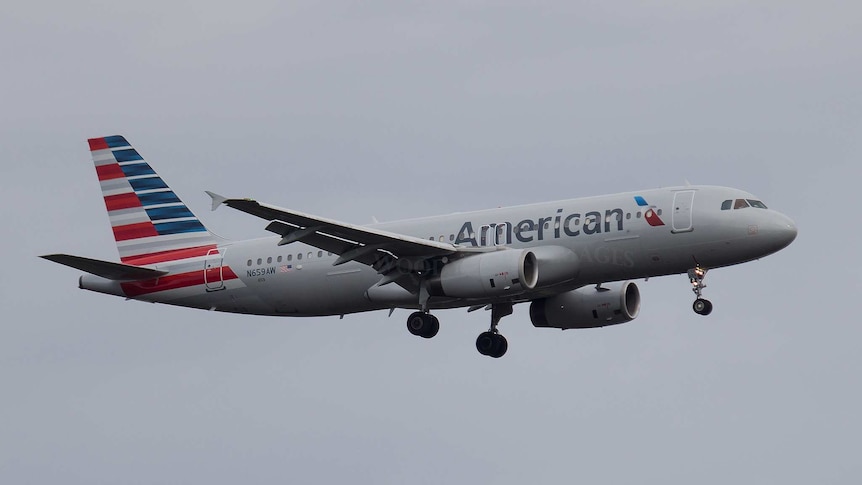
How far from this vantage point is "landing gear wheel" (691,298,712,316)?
53.6 meters

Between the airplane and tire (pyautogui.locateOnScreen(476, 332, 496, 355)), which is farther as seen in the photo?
tire (pyautogui.locateOnScreen(476, 332, 496, 355))

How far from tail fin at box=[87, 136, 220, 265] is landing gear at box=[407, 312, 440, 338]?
9248 mm

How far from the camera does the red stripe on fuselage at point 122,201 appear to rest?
210 feet

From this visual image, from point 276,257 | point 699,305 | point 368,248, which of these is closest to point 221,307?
point 276,257

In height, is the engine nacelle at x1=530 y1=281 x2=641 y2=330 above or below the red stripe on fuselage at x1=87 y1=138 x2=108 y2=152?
below

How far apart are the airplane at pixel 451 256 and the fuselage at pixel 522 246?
0.15 ft

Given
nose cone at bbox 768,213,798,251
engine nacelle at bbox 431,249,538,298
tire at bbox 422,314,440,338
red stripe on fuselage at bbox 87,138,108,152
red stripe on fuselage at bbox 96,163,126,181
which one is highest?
red stripe on fuselage at bbox 87,138,108,152

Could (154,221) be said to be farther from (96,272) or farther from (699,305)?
(699,305)

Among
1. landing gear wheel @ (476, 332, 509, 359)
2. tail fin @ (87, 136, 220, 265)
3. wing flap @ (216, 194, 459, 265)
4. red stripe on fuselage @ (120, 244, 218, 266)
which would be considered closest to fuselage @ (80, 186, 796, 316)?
red stripe on fuselage @ (120, 244, 218, 266)

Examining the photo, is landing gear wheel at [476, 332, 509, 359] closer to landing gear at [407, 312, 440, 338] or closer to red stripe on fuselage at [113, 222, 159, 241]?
landing gear at [407, 312, 440, 338]

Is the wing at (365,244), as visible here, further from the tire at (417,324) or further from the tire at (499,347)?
the tire at (499,347)

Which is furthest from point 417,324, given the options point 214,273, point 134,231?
point 134,231

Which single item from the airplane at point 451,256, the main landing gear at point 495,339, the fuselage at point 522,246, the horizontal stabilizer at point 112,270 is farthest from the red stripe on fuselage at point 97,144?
the main landing gear at point 495,339

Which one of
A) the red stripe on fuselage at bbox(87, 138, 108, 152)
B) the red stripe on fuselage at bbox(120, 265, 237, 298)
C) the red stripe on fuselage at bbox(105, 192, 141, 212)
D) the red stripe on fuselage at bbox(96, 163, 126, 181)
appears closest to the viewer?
the red stripe on fuselage at bbox(120, 265, 237, 298)
